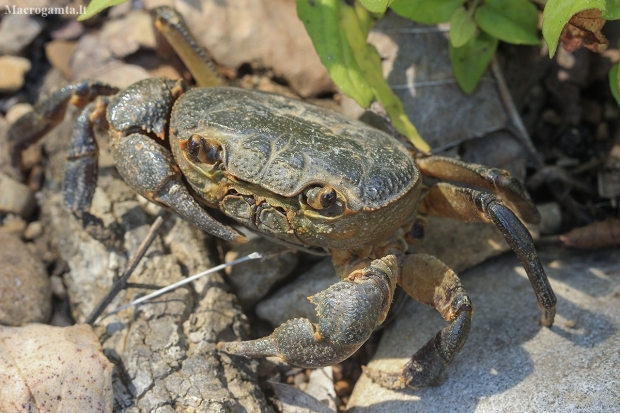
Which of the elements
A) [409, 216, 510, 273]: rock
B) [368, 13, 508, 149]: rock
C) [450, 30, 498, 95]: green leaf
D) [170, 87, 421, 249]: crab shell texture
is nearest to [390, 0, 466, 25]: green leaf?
[450, 30, 498, 95]: green leaf

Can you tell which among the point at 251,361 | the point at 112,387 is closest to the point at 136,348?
the point at 112,387

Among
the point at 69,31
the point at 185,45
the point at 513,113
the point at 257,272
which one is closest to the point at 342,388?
the point at 257,272

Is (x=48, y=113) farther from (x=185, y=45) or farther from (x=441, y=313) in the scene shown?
(x=441, y=313)

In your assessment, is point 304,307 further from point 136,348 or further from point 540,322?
point 540,322

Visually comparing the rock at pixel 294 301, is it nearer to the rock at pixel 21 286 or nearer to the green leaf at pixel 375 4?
the rock at pixel 21 286

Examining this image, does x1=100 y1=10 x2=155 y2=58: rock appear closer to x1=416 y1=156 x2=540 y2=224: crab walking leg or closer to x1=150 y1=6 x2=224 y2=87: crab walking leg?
x1=150 y1=6 x2=224 y2=87: crab walking leg

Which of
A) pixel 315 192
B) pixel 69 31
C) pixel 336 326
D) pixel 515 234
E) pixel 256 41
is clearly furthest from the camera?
pixel 69 31

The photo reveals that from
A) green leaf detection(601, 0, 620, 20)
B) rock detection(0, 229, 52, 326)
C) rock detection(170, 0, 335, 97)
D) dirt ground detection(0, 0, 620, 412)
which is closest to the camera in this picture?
green leaf detection(601, 0, 620, 20)
